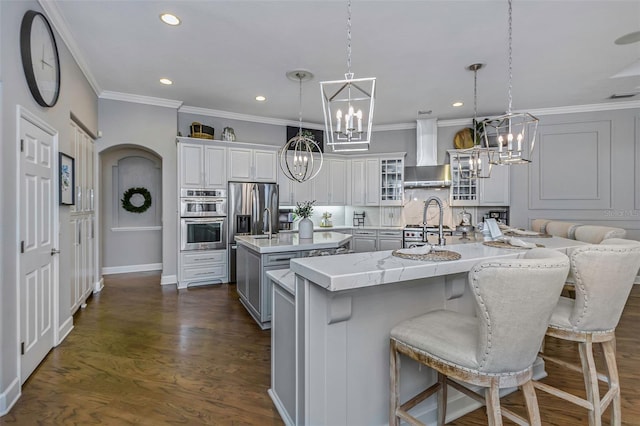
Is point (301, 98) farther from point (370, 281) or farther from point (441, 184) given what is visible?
point (370, 281)

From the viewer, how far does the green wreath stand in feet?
19.9

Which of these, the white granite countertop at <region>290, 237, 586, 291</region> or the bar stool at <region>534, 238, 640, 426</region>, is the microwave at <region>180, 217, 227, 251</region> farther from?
the bar stool at <region>534, 238, 640, 426</region>

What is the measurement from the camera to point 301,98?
16.1 feet

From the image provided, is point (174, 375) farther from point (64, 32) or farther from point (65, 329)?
point (64, 32)

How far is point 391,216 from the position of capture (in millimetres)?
6660

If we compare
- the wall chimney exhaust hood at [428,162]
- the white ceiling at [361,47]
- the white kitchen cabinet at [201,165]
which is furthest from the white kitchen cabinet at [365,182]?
the white kitchen cabinet at [201,165]

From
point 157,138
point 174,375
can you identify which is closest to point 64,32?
point 157,138

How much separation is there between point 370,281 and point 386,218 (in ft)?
18.1

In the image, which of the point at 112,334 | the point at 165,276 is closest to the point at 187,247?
the point at 165,276

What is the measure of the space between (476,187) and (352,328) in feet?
16.9

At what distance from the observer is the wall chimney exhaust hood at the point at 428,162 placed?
5980 millimetres

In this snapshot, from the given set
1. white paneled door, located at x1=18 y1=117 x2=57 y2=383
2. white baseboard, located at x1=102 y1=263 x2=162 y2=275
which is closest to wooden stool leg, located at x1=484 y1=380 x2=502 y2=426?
white paneled door, located at x1=18 y1=117 x2=57 y2=383

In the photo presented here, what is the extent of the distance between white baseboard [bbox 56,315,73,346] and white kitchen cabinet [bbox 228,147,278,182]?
2922 millimetres

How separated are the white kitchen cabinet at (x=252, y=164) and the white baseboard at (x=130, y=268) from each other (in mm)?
2688
